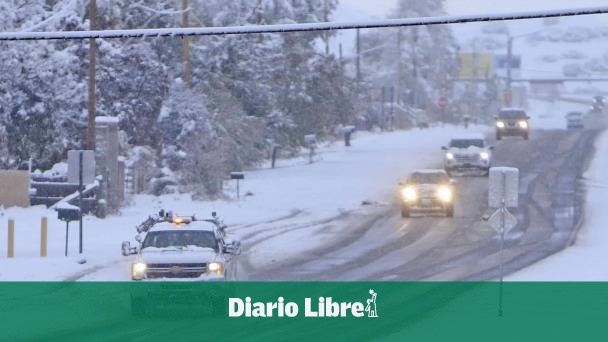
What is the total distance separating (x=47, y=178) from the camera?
163ft

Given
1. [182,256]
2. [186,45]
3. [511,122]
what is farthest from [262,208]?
[511,122]

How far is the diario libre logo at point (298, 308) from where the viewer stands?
90.5 ft

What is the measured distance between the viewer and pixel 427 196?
166 ft

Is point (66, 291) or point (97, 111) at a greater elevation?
point (97, 111)

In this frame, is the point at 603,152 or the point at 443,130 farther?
the point at 443,130

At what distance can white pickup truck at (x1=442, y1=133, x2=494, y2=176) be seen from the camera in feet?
216

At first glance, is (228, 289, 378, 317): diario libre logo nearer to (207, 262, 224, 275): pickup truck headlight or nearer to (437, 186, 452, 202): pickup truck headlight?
(207, 262, 224, 275): pickup truck headlight

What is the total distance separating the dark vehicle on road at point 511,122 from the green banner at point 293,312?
183 feet

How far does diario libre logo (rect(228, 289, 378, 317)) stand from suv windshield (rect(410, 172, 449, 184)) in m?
21.3

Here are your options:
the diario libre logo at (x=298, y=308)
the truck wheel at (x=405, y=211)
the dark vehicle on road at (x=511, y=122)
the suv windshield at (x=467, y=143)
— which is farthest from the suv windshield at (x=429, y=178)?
the dark vehicle on road at (x=511, y=122)

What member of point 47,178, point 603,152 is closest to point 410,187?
point 47,178

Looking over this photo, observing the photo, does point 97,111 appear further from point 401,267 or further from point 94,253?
point 401,267

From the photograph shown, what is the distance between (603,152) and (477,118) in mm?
66819

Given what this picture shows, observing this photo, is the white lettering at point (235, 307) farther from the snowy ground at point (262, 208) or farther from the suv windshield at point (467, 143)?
the suv windshield at point (467, 143)
